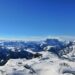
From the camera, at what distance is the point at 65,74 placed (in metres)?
29.2

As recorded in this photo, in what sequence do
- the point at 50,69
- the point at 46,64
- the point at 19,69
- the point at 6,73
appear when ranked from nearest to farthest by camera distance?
1. the point at 6,73
2. the point at 19,69
3. the point at 50,69
4. the point at 46,64

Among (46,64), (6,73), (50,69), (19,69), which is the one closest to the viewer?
(6,73)

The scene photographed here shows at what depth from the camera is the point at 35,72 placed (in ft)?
100.0

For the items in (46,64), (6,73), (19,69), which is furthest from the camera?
(46,64)

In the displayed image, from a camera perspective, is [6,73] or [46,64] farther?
[46,64]

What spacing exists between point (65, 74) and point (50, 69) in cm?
310

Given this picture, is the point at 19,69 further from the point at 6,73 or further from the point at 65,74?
the point at 65,74

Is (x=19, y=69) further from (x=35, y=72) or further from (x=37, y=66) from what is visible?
(x=37, y=66)

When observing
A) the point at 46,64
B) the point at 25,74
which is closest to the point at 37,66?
the point at 46,64

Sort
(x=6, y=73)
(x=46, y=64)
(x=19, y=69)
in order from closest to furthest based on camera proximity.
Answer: (x=6, y=73) → (x=19, y=69) → (x=46, y=64)

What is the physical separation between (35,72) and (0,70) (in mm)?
4637

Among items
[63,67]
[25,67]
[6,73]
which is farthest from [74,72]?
[6,73]

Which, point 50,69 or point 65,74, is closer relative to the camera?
point 65,74

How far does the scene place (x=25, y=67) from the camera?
1243 inches
